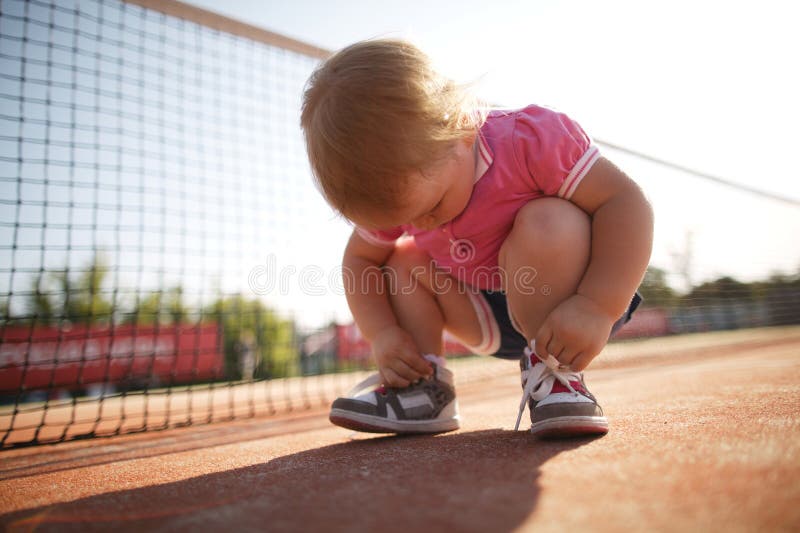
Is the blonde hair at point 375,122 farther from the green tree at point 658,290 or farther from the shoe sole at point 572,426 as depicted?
the green tree at point 658,290

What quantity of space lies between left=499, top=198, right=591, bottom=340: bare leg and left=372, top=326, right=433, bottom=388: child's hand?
259 millimetres

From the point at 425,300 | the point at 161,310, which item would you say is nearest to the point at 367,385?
the point at 425,300

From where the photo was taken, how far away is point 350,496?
595 millimetres

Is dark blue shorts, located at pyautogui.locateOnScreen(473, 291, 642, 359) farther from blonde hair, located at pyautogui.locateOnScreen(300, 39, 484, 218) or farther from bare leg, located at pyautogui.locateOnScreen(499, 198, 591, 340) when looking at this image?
blonde hair, located at pyautogui.locateOnScreen(300, 39, 484, 218)

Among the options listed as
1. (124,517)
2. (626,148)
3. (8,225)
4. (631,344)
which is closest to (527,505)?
(124,517)

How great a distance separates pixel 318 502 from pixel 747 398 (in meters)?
1.01

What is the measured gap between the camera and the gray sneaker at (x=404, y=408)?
1062 millimetres

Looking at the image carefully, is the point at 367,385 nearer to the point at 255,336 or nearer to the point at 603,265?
the point at 603,265

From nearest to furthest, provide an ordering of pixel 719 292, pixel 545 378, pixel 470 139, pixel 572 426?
pixel 572 426
pixel 545 378
pixel 470 139
pixel 719 292

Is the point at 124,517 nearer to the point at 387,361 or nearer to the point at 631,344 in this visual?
the point at 387,361

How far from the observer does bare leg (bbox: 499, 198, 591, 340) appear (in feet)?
3.15

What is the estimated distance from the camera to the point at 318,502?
58cm

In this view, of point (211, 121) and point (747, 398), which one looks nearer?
point (747, 398)

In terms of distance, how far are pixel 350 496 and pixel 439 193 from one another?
1.85 ft
